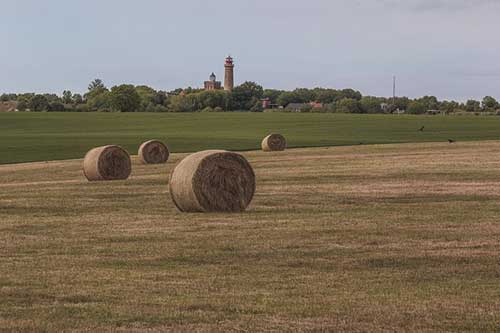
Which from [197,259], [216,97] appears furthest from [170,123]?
[197,259]

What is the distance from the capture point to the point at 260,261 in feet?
49.2

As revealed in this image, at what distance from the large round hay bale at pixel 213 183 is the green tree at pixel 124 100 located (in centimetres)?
12819

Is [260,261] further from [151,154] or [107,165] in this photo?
[151,154]

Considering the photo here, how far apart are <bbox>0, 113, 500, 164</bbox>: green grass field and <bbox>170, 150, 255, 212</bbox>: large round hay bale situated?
3092 cm

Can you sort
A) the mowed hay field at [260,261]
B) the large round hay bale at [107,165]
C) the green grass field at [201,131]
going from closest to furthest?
the mowed hay field at [260,261] < the large round hay bale at [107,165] < the green grass field at [201,131]

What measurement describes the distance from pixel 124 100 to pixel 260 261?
447 feet

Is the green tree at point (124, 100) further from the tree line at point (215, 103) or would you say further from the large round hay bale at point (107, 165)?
the large round hay bale at point (107, 165)

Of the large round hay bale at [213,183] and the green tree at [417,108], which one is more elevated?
the large round hay bale at [213,183]

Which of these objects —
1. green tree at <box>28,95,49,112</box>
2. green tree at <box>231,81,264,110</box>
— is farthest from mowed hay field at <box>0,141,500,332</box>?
green tree at <box>231,81,264,110</box>

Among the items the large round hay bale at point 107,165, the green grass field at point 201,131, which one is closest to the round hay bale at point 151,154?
the large round hay bale at point 107,165

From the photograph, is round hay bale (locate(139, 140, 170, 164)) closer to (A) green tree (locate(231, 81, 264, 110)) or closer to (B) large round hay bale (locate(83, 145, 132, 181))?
(B) large round hay bale (locate(83, 145, 132, 181))

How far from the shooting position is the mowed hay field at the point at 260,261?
1116 cm

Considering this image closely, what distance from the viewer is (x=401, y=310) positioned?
37.4 ft

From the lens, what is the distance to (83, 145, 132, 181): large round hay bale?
110ft
